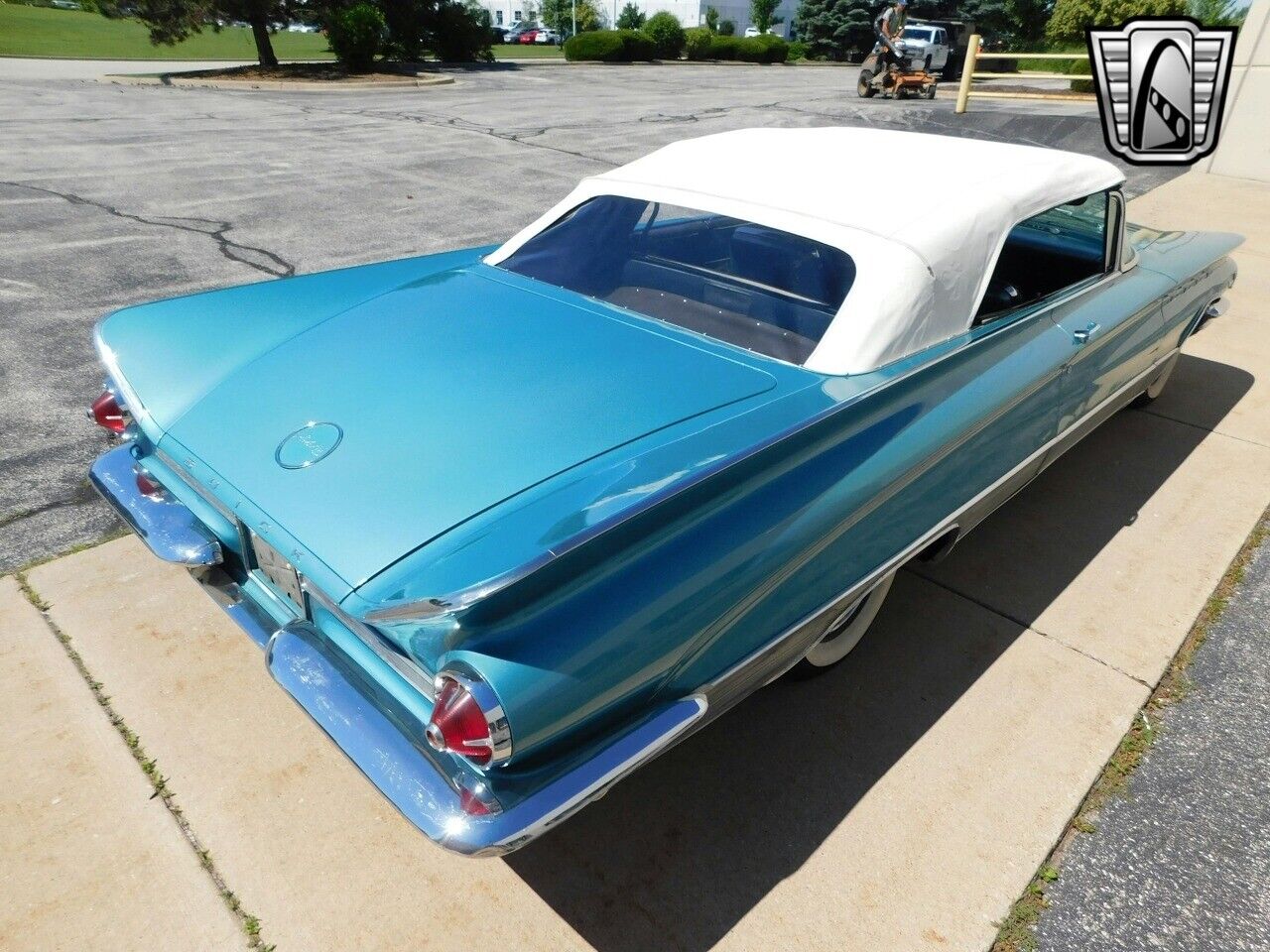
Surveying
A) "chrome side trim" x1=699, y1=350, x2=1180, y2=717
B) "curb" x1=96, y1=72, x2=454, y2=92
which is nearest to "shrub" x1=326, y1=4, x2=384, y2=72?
"curb" x1=96, y1=72, x2=454, y2=92

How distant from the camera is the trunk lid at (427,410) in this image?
190 cm

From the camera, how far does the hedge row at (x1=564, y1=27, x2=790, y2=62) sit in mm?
→ 31734

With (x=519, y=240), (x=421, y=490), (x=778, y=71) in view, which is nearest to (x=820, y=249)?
(x=519, y=240)

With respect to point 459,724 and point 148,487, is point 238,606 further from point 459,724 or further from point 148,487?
point 459,724

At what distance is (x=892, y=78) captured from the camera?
18672 mm

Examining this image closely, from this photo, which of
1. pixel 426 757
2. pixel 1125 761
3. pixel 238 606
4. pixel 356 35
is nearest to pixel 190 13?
pixel 356 35

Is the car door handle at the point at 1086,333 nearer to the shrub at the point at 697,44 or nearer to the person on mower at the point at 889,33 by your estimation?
the person on mower at the point at 889,33

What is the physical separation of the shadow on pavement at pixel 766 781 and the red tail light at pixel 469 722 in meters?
0.69

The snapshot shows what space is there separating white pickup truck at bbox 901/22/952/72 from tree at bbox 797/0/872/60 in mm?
11566

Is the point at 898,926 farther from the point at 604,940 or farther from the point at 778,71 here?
the point at 778,71

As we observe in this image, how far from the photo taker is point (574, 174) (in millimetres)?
10383

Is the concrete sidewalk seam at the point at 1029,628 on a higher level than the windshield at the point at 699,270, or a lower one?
lower

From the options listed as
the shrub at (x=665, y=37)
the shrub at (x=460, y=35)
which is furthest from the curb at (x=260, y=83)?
the shrub at (x=665, y=37)
